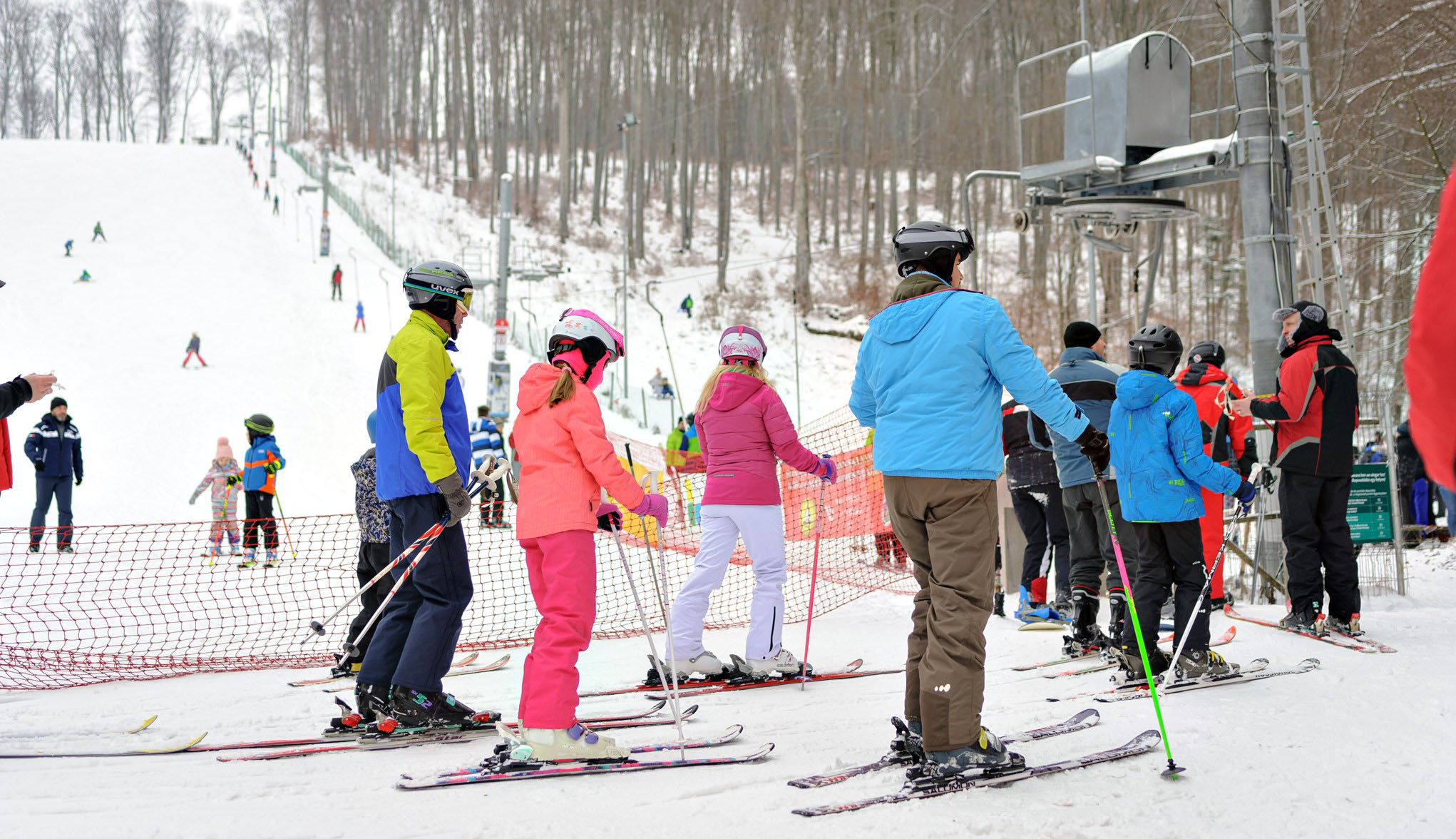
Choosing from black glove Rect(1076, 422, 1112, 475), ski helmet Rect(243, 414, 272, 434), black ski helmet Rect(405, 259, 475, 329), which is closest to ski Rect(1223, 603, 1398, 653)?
black glove Rect(1076, 422, 1112, 475)

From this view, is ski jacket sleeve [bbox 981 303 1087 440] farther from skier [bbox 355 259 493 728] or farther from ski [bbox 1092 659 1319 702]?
skier [bbox 355 259 493 728]

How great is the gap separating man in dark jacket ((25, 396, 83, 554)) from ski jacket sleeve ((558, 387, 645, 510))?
10.2m

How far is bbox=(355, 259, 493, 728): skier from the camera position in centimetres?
443

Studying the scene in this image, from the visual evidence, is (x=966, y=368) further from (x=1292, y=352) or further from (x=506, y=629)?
(x=506, y=629)

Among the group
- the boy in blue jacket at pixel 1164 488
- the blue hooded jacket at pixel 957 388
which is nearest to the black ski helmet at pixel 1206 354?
the boy in blue jacket at pixel 1164 488

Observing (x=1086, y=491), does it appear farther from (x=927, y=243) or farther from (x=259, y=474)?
(x=259, y=474)

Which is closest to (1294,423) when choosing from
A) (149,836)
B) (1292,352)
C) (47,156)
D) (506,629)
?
(1292,352)

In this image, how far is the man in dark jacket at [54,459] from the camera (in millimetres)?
12000

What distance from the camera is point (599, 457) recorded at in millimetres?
3996

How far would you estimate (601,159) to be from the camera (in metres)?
48.9

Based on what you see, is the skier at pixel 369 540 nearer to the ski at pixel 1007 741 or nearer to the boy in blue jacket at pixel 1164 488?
the ski at pixel 1007 741

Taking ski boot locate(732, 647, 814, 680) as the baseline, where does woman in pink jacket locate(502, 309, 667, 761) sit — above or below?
above

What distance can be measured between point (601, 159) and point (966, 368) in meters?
47.1

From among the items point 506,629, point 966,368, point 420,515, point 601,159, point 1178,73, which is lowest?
point 506,629
